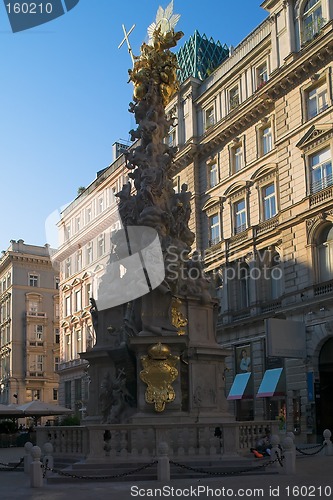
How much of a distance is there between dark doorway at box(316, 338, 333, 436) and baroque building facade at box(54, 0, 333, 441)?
0.05 metres

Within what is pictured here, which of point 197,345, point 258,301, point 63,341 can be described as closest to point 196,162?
point 258,301

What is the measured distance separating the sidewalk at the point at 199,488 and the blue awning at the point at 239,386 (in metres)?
24.2

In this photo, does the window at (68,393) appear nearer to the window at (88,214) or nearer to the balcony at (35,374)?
the window at (88,214)

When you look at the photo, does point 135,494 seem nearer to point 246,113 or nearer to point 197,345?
point 197,345

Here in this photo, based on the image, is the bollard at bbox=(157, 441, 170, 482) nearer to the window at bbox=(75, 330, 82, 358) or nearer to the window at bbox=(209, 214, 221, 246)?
the window at bbox=(209, 214, 221, 246)

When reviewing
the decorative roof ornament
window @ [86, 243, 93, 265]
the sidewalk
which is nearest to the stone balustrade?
the sidewalk

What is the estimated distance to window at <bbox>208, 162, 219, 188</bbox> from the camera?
161ft

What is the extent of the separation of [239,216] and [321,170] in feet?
29.9

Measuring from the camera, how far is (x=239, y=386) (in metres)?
42.2

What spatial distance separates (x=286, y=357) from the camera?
Result: 3625 cm

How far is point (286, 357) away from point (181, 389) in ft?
59.1

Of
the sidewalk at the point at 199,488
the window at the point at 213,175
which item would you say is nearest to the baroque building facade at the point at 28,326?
the window at the point at 213,175

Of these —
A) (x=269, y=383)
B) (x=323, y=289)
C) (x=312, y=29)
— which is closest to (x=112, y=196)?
(x=312, y=29)

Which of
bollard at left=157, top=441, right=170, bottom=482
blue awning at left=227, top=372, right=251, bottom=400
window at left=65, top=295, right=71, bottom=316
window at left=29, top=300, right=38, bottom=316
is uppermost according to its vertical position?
window at left=29, top=300, right=38, bottom=316
